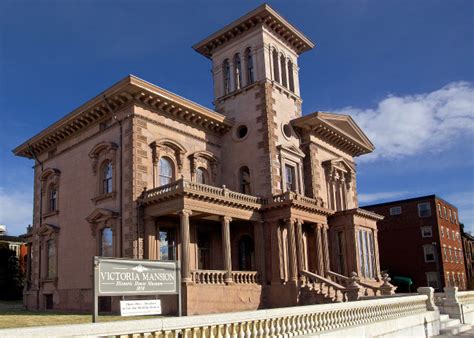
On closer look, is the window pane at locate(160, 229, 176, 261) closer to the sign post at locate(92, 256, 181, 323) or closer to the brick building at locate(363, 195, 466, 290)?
the sign post at locate(92, 256, 181, 323)

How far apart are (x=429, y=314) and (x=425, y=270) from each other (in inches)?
1529

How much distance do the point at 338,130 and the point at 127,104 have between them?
14.4 metres

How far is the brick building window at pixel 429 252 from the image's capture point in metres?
54.0

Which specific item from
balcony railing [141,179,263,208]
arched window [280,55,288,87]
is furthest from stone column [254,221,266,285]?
arched window [280,55,288,87]

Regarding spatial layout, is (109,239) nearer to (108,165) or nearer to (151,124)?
(108,165)

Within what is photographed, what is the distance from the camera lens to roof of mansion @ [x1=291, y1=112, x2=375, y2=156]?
30281mm

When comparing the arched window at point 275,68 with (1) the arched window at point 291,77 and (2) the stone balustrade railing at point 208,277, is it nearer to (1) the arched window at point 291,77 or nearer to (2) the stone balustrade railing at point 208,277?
(1) the arched window at point 291,77

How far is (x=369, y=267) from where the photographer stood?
30.9 metres

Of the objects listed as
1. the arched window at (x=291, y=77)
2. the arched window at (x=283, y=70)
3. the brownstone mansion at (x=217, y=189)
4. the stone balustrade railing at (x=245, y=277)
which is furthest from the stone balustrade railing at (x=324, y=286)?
the arched window at (x=291, y=77)

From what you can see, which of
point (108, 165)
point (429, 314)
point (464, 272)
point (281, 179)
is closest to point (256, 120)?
point (281, 179)

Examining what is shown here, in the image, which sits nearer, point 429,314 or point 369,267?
point 429,314

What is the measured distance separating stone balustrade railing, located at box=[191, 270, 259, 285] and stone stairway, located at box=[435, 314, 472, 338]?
901cm

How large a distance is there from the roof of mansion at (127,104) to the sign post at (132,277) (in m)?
14.9

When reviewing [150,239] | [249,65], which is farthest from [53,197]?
[249,65]
